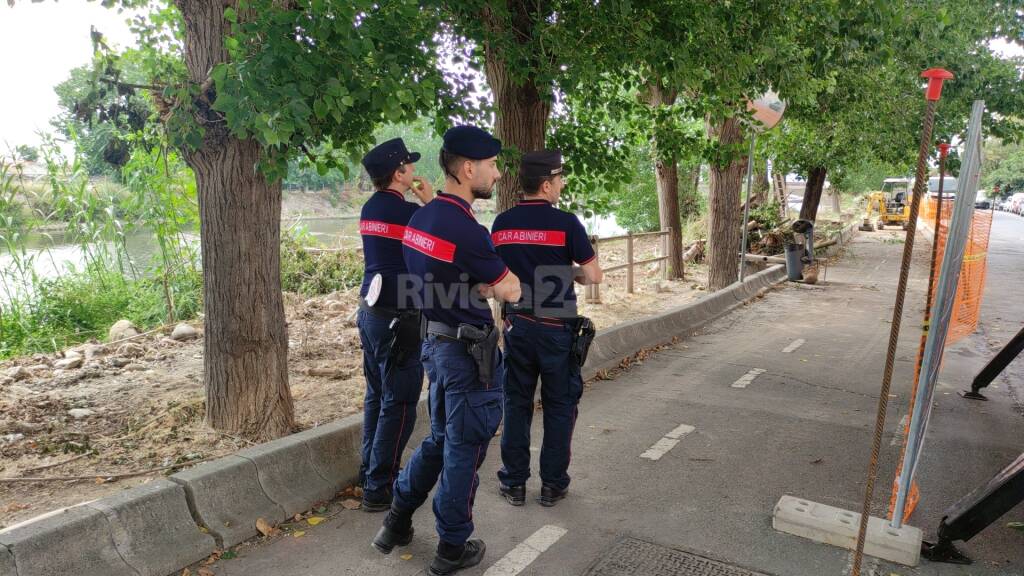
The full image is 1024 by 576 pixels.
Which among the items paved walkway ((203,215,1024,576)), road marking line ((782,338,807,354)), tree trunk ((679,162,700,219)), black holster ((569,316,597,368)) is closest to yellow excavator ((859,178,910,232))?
tree trunk ((679,162,700,219))

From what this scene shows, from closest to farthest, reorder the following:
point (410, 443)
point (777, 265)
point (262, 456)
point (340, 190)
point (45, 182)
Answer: point (262, 456)
point (410, 443)
point (45, 182)
point (777, 265)
point (340, 190)

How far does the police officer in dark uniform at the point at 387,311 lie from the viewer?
4215mm

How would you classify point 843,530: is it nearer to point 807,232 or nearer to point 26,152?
point 26,152

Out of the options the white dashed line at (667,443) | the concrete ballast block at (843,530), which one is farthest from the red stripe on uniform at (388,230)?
the concrete ballast block at (843,530)

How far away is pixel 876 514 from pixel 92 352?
7072 millimetres

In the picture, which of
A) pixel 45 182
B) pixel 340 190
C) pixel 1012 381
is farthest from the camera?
pixel 340 190

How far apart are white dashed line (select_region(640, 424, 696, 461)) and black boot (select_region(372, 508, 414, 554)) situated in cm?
215

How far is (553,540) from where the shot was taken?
3.98m

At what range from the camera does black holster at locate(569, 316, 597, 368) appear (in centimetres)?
438

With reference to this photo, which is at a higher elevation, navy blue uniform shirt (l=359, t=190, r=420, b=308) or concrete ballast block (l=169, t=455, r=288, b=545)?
navy blue uniform shirt (l=359, t=190, r=420, b=308)

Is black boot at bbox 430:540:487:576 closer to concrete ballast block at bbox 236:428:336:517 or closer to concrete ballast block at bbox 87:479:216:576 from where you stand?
concrete ballast block at bbox 236:428:336:517

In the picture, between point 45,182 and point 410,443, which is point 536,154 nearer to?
point 410,443

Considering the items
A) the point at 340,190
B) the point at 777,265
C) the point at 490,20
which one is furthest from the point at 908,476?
the point at 340,190

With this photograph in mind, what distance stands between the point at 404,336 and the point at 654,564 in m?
1.81
